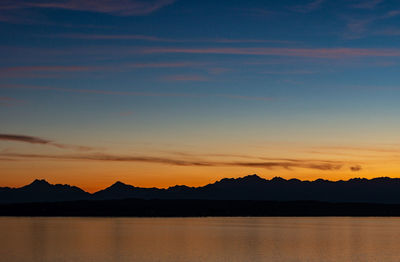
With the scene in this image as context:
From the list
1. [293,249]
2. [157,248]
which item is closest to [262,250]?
[293,249]

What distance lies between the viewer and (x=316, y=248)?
7475 cm

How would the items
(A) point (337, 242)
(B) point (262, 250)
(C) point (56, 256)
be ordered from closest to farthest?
(C) point (56, 256) < (B) point (262, 250) < (A) point (337, 242)

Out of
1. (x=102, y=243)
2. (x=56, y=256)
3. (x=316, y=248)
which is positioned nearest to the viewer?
(x=56, y=256)

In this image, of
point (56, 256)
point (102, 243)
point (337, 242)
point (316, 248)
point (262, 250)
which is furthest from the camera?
point (337, 242)

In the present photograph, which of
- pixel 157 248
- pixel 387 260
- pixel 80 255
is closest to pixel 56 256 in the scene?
pixel 80 255

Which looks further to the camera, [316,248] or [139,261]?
[316,248]

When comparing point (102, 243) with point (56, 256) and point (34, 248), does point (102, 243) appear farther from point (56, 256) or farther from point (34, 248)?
point (56, 256)

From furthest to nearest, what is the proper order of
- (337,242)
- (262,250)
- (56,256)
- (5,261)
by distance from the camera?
(337,242), (262,250), (56,256), (5,261)

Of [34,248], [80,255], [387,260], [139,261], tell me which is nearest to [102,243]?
[34,248]

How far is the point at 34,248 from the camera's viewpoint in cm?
7144

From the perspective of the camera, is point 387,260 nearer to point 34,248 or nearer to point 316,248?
point 316,248

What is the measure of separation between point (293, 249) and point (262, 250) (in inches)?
164

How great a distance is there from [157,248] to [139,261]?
13.9 meters

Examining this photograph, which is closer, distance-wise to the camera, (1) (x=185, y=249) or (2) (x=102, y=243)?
(1) (x=185, y=249)
